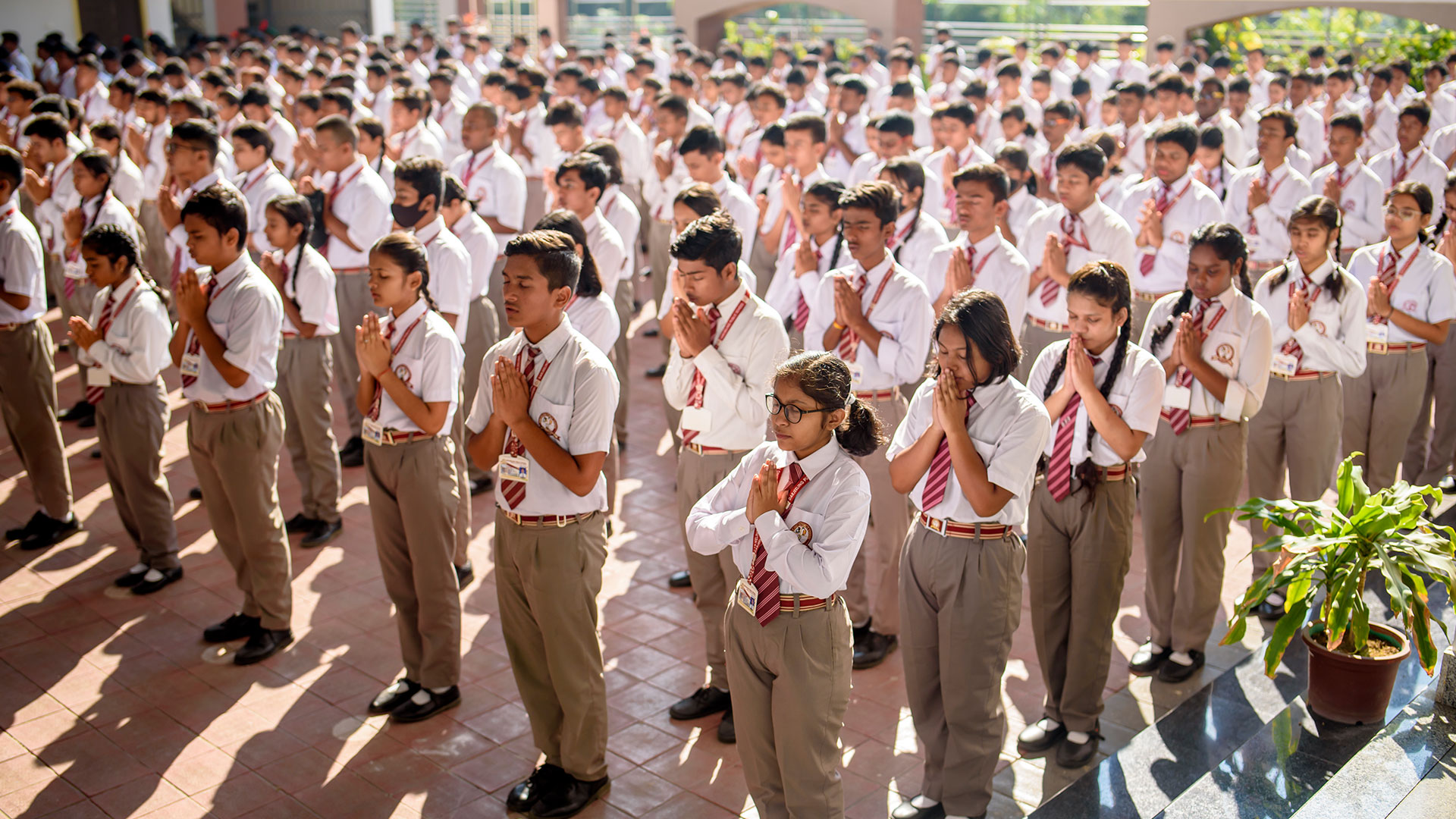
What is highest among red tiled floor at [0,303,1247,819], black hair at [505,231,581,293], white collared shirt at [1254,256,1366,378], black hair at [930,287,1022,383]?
black hair at [505,231,581,293]

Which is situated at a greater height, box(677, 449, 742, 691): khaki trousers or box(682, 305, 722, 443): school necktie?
box(682, 305, 722, 443): school necktie

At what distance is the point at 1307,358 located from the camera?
5.17 metres

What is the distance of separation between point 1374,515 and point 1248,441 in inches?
63.5

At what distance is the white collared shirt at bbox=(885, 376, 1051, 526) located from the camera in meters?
3.49

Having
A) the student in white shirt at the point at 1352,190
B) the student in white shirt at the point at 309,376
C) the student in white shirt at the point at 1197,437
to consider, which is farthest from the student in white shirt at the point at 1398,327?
the student in white shirt at the point at 309,376

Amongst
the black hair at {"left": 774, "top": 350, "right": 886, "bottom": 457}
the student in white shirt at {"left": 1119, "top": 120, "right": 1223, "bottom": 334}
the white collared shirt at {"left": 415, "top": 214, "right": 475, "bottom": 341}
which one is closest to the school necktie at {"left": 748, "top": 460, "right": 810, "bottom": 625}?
the black hair at {"left": 774, "top": 350, "right": 886, "bottom": 457}

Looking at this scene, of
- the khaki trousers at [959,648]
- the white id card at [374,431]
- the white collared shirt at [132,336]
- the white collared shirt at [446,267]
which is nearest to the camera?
the khaki trousers at [959,648]

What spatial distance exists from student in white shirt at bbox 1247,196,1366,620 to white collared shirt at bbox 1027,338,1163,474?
1.42 metres

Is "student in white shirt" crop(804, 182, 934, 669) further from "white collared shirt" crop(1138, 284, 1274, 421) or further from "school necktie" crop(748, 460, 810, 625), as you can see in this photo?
"school necktie" crop(748, 460, 810, 625)

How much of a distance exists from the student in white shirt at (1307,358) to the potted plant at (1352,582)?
938 mm

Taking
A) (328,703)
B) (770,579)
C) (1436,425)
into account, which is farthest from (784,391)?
(1436,425)

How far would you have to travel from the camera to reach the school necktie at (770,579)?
3.19 meters

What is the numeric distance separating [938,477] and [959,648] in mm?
538

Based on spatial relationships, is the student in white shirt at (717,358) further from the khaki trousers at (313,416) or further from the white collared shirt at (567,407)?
the khaki trousers at (313,416)
